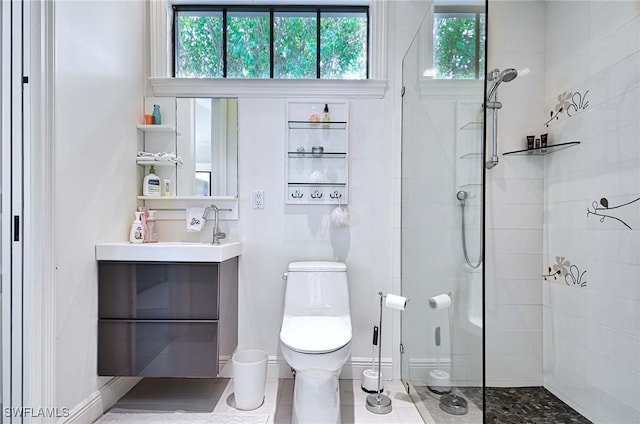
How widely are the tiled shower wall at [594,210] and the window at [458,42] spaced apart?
2.77 ft

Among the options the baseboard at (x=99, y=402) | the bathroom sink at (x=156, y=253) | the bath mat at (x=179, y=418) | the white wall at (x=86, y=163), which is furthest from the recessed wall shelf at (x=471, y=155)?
the baseboard at (x=99, y=402)

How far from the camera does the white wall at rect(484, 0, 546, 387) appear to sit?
2.12 m

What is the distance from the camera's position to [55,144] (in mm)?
1453

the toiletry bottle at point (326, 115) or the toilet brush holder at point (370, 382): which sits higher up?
the toiletry bottle at point (326, 115)

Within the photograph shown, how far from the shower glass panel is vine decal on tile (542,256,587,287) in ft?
2.73

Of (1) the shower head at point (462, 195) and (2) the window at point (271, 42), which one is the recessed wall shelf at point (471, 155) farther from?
(2) the window at point (271, 42)

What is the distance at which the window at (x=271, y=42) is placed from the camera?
2369mm

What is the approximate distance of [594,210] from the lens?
177 centimetres

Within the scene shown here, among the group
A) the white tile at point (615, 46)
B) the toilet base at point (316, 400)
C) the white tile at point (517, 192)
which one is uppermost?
the white tile at point (615, 46)

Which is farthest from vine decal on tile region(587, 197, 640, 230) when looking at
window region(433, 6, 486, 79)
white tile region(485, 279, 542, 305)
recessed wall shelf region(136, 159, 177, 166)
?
recessed wall shelf region(136, 159, 177, 166)

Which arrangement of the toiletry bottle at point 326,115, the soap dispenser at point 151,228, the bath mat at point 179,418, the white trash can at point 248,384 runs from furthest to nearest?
the toiletry bottle at point 326,115
the soap dispenser at point 151,228
the white trash can at point 248,384
the bath mat at point 179,418

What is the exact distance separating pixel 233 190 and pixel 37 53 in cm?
112

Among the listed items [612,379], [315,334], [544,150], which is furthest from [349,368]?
[544,150]

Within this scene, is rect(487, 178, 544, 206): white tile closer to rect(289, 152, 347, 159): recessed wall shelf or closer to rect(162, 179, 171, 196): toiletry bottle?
rect(289, 152, 347, 159): recessed wall shelf
